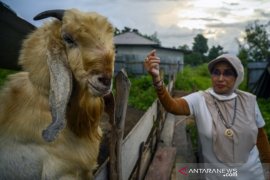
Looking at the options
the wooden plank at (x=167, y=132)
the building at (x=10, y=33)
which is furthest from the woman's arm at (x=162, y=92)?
the wooden plank at (x=167, y=132)

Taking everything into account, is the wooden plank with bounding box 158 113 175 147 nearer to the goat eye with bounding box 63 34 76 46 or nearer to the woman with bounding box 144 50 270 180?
the woman with bounding box 144 50 270 180

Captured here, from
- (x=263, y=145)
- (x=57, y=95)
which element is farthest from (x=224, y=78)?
(x=57, y=95)

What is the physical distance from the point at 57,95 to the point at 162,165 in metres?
2.12

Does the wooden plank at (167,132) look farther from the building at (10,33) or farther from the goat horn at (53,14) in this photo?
the goat horn at (53,14)

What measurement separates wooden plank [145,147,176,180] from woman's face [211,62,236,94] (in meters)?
0.96

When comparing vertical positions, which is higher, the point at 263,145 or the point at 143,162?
the point at 263,145

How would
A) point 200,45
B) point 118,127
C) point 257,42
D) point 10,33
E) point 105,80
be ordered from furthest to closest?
point 200,45 < point 257,42 < point 10,33 < point 118,127 < point 105,80

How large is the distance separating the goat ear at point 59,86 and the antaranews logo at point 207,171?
187 centimetres

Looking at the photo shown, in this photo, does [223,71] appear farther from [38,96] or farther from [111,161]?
[38,96]

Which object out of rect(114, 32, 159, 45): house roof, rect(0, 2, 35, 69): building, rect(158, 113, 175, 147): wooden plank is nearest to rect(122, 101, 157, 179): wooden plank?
rect(0, 2, 35, 69): building

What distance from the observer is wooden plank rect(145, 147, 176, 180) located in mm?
3775

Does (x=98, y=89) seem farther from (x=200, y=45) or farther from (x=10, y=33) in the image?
(x=200, y=45)

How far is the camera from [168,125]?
276 inches

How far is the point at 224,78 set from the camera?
359cm
